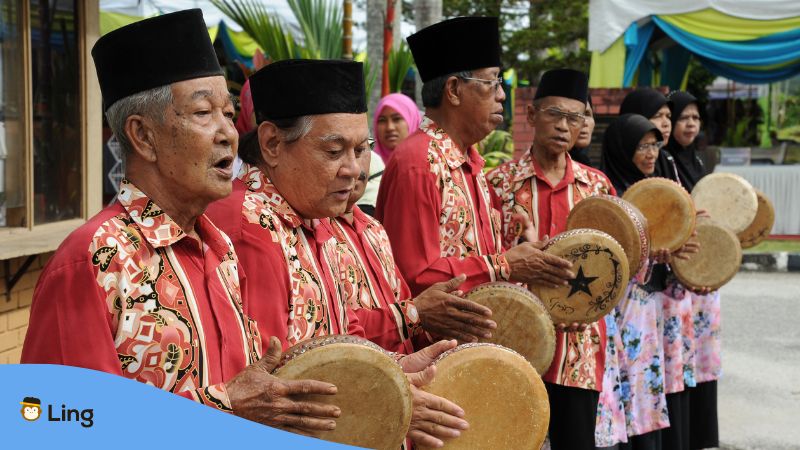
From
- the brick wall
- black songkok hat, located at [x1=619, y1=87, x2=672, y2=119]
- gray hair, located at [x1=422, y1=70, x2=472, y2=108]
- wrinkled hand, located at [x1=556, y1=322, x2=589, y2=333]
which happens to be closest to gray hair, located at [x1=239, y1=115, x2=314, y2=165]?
gray hair, located at [x1=422, y1=70, x2=472, y2=108]

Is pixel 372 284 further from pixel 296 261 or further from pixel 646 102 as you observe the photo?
pixel 646 102

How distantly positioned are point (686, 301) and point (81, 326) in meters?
4.97

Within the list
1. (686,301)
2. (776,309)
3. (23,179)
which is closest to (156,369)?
(23,179)

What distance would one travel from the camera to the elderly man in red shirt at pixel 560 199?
4.49 m

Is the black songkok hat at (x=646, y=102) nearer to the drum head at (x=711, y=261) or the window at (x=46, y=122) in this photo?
the drum head at (x=711, y=261)

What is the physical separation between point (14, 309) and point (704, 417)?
14.3 feet

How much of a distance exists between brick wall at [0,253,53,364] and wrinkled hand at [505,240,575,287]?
265cm

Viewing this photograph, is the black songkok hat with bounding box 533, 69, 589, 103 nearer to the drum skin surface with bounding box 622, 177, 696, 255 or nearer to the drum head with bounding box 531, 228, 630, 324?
the drum skin surface with bounding box 622, 177, 696, 255

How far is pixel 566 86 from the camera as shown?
4.95 meters

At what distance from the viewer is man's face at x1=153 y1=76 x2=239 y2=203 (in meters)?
2.13

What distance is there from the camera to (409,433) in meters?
2.48

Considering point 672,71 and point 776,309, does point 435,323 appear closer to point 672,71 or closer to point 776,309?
point 776,309

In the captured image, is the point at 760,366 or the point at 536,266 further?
the point at 760,366

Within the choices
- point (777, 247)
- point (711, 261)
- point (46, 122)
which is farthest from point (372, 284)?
point (777, 247)
